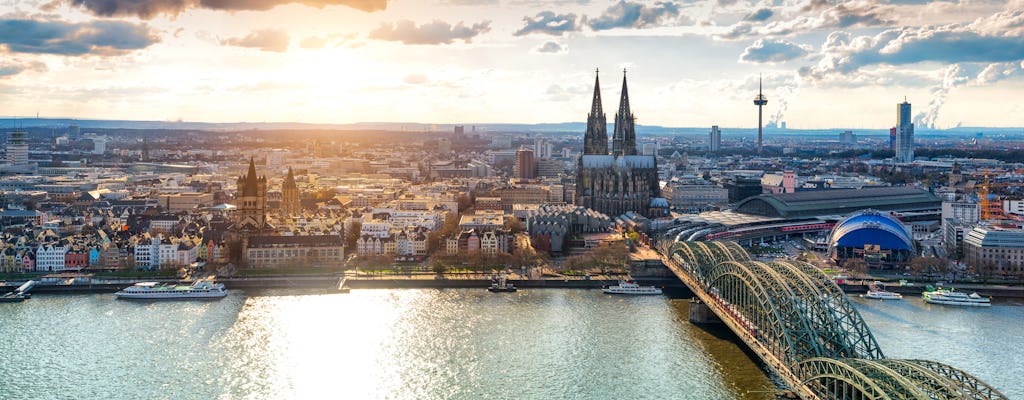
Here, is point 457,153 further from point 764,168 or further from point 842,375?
point 842,375

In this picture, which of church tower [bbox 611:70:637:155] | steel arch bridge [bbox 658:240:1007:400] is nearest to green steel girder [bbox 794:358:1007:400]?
steel arch bridge [bbox 658:240:1007:400]

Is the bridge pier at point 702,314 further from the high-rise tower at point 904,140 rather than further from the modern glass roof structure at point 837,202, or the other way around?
the high-rise tower at point 904,140

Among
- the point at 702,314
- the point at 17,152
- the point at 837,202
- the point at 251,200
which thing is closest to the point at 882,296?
the point at 702,314

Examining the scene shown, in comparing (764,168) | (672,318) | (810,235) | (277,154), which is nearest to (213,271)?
(672,318)

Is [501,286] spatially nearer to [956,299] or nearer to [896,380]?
[956,299]

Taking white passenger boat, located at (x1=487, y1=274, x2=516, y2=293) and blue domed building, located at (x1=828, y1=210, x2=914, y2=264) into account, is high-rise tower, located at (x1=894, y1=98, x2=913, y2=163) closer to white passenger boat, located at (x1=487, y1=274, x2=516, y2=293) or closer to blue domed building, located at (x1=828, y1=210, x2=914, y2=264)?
blue domed building, located at (x1=828, y1=210, x2=914, y2=264)

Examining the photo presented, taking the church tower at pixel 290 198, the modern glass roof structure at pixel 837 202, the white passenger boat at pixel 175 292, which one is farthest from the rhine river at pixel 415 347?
the church tower at pixel 290 198

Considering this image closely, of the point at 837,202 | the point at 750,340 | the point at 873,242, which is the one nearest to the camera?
the point at 750,340
